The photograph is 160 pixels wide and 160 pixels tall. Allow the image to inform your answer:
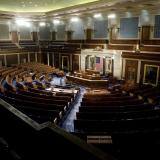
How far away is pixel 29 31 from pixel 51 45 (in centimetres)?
386

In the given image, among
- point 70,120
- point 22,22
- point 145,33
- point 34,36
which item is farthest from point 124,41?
point 22,22

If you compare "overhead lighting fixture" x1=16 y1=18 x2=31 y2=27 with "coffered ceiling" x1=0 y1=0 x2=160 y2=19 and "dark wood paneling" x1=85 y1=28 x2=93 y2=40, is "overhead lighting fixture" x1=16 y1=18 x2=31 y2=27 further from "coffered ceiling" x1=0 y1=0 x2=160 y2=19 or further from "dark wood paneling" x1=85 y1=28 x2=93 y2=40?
"dark wood paneling" x1=85 y1=28 x2=93 y2=40

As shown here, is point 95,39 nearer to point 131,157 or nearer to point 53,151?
point 131,157

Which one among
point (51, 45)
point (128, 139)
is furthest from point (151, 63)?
point (51, 45)

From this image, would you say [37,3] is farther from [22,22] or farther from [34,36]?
[34,36]

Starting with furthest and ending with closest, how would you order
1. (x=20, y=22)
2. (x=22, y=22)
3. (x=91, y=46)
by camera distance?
(x=22, y=22) < (x=20, y=22) < (x=91, y=46)

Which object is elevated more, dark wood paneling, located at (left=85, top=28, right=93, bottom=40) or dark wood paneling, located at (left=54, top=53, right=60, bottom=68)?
dark wood paneling, located at (left=85, top=28, right=93, bottom=40)

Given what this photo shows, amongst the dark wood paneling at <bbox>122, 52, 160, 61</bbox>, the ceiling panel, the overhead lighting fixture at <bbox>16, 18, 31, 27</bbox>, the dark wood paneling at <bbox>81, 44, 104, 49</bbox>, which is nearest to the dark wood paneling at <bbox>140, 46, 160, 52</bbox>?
the dark wood paneling at <bbox>122, 52, 160, 61</bbox>

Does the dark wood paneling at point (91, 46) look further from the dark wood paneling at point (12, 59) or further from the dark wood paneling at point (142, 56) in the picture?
the dark wood paneling at point (12, 59)

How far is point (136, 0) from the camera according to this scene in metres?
12.5

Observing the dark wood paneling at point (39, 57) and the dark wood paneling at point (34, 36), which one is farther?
the dark wood paneling at point (34, 36)

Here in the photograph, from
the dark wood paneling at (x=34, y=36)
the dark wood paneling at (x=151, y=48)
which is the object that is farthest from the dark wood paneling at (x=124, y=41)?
the dark wood paneling at (x=34, y=36)

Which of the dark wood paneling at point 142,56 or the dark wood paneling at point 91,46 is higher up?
the dark wood paneling at point 91,46

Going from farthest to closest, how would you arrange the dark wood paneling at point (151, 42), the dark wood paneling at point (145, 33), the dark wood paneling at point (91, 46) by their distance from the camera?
the dark wood paneling at point (91, 46) → the dark wood paneling at point (145, 33) → the dark wood paneling at point (151, 42)
